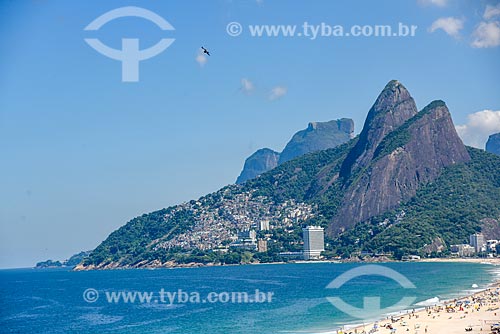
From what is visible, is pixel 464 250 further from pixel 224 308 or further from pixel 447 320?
pixel 447 320

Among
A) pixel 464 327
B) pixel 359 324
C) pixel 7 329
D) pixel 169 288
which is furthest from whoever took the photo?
pixel 169 288

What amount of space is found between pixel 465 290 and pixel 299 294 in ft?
84.6

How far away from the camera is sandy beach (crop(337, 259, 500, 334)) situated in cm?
6344

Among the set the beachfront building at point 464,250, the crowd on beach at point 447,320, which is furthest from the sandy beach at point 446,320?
the beachfront building at point 464,250

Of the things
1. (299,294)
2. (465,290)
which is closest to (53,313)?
(299,294)

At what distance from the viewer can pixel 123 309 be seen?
329 feet

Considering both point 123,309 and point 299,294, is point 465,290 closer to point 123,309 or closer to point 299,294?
point 299,294

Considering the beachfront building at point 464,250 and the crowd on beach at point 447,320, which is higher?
the beachfront building at point 464,250

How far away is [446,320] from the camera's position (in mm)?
68625

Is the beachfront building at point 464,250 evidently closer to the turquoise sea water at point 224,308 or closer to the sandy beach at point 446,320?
the turquoise sea water at point 224,308

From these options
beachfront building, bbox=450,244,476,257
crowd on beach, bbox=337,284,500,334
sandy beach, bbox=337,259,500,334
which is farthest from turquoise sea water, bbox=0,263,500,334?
beachfront building, bbox=450,244,476,257

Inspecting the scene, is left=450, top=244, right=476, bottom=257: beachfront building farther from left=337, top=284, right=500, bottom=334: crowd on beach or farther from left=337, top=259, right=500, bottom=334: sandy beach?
left=337, top=284, right=500, bottom=334: crowd on beach

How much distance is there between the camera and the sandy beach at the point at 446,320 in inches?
2498

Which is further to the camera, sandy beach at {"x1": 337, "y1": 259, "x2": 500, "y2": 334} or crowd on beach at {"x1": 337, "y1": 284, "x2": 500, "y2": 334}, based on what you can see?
sandy beach at {"x1": 337, "y1": 259, "x2": 500, "y2": 334}
